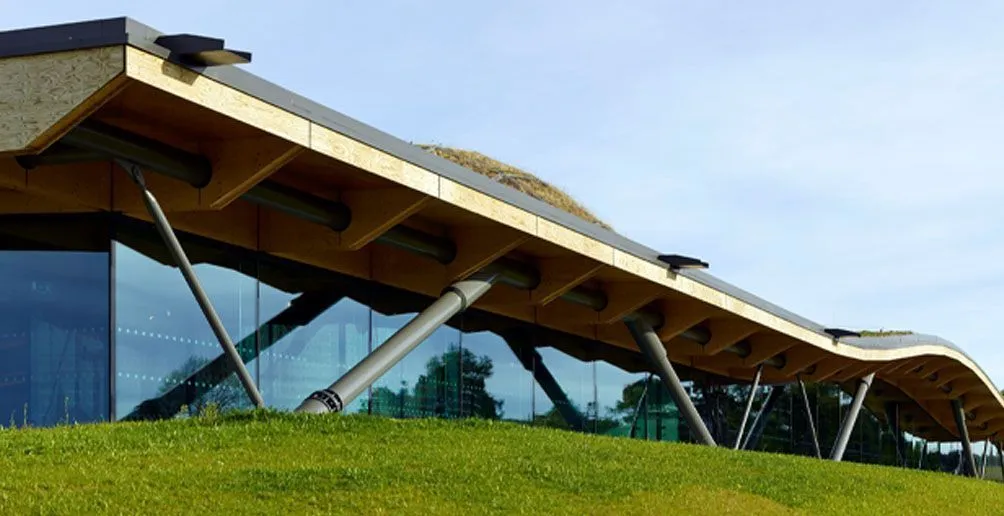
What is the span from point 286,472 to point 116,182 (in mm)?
7004

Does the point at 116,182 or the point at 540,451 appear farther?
the point at 116,182

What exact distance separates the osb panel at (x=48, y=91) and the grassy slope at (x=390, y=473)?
3.19m

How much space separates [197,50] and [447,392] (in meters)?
12.0

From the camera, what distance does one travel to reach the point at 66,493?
12.8 m

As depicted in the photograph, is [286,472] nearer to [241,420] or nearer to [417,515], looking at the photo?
[417,515]

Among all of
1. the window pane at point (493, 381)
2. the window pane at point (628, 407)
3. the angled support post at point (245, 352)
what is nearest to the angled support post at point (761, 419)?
the window pane at point (628, 407)

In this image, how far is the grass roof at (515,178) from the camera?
41.2m

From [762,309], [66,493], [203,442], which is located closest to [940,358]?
[762,309]

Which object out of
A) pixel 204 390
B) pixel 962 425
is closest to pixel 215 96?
pixel 204 390

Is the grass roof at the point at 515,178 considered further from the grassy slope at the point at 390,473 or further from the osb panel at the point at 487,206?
the grassy slope at the point at 390,473

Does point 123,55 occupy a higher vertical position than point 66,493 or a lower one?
higher

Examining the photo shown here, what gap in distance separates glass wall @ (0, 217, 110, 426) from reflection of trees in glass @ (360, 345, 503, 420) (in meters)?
5.39

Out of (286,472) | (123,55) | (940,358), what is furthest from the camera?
(940,358)

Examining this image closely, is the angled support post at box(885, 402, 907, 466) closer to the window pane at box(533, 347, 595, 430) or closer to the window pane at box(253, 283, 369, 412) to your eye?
the window pane at box(533, 347, 595, 430)
